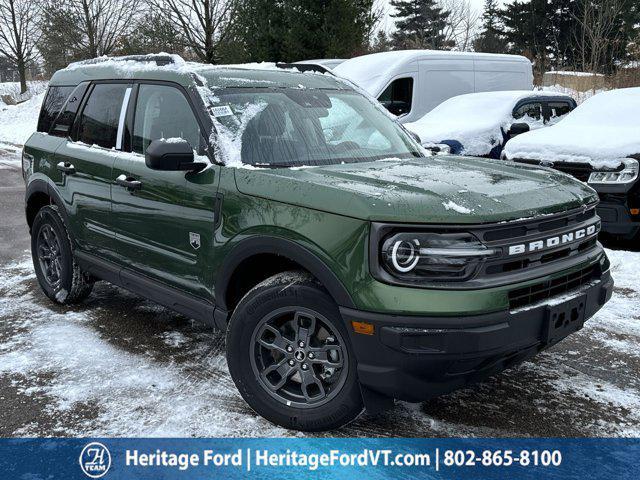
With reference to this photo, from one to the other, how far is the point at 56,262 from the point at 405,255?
3497mm

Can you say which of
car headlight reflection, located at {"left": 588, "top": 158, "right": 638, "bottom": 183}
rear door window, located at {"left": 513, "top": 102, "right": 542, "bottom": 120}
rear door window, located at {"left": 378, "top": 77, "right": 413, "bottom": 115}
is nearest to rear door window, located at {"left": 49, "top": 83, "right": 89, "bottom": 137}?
car headlight reflection, located at {"left": 588, "top": 158, "right": 638, "bottom": 183}

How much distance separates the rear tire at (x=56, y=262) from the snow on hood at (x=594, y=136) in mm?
5080

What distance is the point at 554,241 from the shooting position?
9.96 ft

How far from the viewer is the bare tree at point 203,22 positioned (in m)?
24.7

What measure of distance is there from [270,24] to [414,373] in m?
19.7

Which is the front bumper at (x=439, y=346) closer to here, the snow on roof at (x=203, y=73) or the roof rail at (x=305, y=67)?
the snow on roof at (x=203, y=73)

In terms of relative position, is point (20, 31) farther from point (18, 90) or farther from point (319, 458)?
point (319, 458)

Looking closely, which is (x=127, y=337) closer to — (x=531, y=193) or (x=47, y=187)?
(x=47, y=187)

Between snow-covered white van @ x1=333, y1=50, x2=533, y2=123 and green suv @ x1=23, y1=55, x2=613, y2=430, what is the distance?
701 cm

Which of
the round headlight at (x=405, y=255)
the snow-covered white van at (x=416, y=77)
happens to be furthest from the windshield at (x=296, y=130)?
the snow-covered white van at (x=416, y=77)

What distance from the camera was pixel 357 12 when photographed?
20203mm

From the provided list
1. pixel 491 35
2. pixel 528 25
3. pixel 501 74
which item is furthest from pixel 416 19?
pixel 501 74

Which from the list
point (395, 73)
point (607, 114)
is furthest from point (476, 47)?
point (607, 114)

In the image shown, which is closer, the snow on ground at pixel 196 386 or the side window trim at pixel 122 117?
the snow on ground at pixel 196 386
